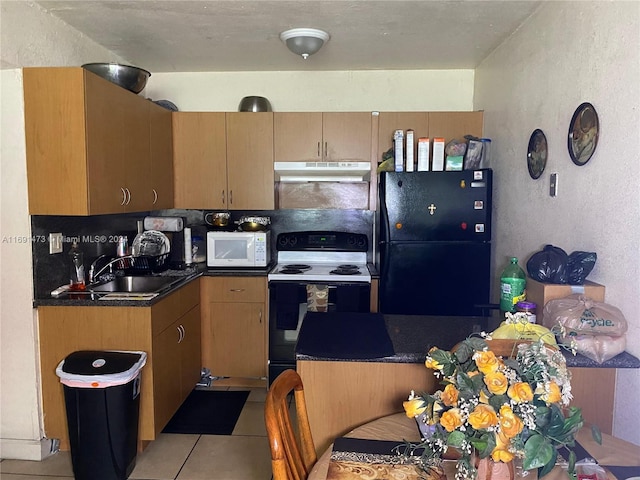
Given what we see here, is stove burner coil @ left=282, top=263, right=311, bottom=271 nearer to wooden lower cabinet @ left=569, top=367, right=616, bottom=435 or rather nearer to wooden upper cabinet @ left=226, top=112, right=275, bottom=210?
wooden upper cabinet @ left=226, top=112, right=275, bottom=210

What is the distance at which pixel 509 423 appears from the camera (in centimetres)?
85

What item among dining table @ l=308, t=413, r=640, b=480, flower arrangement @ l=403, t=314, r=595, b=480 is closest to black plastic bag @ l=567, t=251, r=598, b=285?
dining table @ l=308, t=413, r=640, b=480

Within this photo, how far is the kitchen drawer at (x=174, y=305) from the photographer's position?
8.12 feet

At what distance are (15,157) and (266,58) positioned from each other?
1.80 meters

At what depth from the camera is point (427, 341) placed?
1762mm

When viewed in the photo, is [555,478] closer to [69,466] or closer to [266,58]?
[69,466]

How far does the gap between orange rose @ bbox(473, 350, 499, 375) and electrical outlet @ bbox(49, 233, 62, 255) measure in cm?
232

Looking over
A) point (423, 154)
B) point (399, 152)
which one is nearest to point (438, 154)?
point (423, 154)

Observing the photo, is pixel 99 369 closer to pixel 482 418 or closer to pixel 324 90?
pixel 482 418

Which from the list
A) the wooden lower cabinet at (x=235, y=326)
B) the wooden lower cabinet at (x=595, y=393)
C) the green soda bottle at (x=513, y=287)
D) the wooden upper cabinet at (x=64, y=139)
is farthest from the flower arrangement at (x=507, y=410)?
the wooden lower cabinet at (x=235, y=326)

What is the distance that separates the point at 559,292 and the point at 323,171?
201 cm

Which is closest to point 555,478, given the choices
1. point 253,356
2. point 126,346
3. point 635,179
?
point 635,179

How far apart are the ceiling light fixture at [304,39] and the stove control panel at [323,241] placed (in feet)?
4.70

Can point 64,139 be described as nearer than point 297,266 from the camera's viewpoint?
Yes
